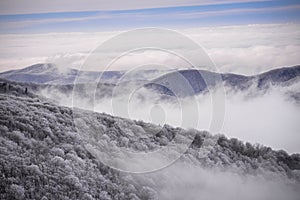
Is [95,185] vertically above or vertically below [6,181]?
below

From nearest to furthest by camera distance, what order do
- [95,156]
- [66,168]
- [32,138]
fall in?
1. [66,168]
2. [32,138]
3. [95,156]

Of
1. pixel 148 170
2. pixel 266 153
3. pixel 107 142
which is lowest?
pixel 266 153

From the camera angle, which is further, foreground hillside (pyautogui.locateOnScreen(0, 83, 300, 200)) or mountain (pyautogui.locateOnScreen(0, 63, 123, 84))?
mountain (pyautogui.locateOnScreen(0, 63, 123, 84))

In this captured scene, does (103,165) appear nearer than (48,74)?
Yes

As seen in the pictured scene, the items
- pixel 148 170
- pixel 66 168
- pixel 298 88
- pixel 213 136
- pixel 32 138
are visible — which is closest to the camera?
pixel 66 168

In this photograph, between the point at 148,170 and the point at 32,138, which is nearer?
the point at 32,138

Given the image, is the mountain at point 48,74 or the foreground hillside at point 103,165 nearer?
the foreground hillside at point 103,165

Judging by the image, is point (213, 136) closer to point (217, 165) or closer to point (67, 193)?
point (217, 165)

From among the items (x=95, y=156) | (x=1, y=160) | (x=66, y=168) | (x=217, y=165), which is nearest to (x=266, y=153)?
(x=217, y=165)
